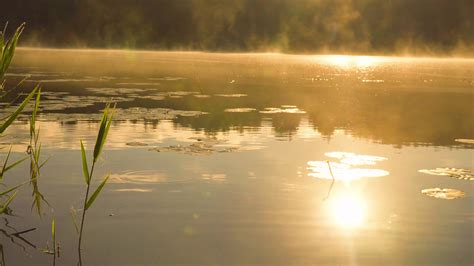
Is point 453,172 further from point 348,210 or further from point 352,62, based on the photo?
point 352,62

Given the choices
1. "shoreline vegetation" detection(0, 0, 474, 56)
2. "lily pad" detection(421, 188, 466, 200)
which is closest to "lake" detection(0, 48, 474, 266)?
"lily pad" detection(421, 188, 466, 200)

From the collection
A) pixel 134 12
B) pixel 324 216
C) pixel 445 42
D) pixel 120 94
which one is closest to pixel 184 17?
pixel 134 12

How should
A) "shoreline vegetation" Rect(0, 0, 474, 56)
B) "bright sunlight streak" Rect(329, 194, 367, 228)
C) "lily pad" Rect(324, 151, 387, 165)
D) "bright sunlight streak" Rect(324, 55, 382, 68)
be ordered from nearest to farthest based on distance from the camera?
"bright sunlight streak" Rect(329, 194, 367, 228)
"lily pad" Rect(324, 151, 387, 165)
"bright sunlight streak" Rect(324, 55, 382, 68)
"shoreline vegetation" Rect(0, 0, 474, 56)

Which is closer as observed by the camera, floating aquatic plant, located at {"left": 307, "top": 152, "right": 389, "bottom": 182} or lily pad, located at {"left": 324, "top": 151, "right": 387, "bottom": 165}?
floating aquatic plant, located at {"left": 307, "top": 152, "right": 389, "bottom": 182}

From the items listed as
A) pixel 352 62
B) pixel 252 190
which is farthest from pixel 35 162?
pixel 352 62

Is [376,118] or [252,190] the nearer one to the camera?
[252,190]

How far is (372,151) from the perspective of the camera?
16.7m

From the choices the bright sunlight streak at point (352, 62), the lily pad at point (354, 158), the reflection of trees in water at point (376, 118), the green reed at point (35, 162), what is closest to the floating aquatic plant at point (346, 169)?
the lily pad at point (354, 158)

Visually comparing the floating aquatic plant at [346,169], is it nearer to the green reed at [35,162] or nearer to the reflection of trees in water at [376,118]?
the reflection of trees in water at [376,118]

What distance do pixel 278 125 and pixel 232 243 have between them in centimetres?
1231

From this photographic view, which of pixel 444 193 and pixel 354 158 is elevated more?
pixel 354 158

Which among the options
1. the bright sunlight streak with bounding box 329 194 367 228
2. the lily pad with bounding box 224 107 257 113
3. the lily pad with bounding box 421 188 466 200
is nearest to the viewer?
the bright sunlight streak with bounding box 329 194 367 228

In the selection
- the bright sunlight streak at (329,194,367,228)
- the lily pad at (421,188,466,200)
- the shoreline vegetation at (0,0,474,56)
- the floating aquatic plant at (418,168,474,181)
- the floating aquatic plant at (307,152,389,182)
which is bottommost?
the bright sunlight streak at (329,194,367,228)

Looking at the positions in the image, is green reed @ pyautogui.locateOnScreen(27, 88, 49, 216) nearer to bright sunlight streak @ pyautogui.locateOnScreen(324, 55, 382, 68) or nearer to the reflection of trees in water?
the reflection of trees in water
